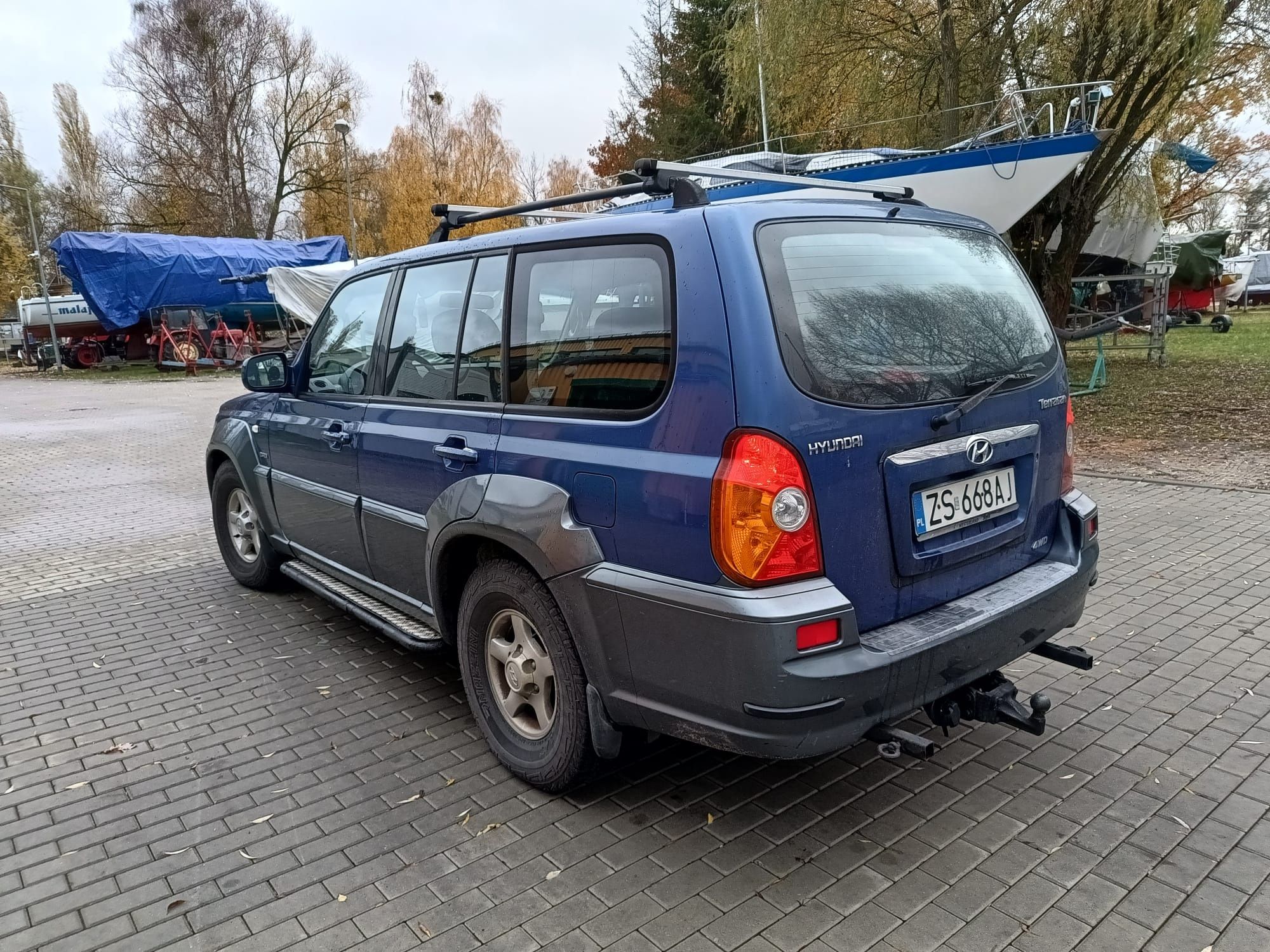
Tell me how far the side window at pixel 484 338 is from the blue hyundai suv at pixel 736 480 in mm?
11

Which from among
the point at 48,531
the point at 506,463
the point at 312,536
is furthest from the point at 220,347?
the point at 506,463

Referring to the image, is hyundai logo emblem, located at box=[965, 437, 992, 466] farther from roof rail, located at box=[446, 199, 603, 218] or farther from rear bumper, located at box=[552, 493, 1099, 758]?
roof rail, located at box=[446, 199, 603, 218]

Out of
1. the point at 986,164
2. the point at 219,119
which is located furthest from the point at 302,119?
the point at 986,164

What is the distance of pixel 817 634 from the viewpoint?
A: 242cm

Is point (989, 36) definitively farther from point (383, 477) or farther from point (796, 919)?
point (796, 919)

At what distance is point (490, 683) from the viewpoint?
3.39 metres

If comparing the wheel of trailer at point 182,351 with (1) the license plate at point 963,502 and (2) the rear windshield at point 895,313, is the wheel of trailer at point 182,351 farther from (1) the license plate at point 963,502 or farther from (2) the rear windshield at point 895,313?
(1) the license plate at point 963,502

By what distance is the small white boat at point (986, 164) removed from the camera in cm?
1138

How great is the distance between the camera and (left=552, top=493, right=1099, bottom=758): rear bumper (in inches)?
94.1

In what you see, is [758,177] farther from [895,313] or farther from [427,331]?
[427,331]

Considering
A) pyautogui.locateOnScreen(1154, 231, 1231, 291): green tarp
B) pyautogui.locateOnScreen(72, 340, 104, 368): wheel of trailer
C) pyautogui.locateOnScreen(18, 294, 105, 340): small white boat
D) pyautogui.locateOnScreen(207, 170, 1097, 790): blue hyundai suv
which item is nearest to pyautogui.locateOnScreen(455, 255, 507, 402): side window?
pyautogui.locateOnScreen(207, 170, 1097, 790): blue hyundai suv

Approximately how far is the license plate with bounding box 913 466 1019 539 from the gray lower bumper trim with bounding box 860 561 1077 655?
0.25 m

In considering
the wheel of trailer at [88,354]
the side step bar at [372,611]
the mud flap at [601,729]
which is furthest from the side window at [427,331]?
the wheel of trailer at [88,354]

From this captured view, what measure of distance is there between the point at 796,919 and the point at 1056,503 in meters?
1.77
